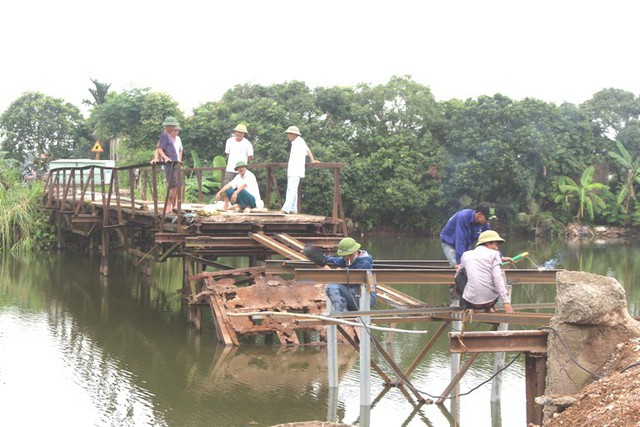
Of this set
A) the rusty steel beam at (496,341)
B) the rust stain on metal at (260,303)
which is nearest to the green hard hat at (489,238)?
the rusty steel beam at (496,341)

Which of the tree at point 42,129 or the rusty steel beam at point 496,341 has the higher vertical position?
the tree at point 42,129

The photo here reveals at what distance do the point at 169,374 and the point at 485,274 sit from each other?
16.1ft

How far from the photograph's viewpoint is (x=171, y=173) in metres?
14.5

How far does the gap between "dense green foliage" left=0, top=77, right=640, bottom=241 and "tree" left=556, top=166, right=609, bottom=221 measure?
6 centimetres

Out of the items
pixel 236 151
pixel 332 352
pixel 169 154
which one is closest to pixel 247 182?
pixel 236 151

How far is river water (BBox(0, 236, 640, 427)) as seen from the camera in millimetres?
9562

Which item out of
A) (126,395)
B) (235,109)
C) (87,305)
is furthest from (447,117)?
(126,395)

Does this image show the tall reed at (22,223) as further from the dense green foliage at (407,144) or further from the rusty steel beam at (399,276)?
the rusty steel beam at (399,276)

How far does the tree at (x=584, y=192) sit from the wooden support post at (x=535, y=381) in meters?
33.1

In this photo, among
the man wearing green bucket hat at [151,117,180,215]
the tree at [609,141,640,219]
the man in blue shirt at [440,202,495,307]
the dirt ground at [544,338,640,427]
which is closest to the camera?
the dirt ground at [544,338,640,427]

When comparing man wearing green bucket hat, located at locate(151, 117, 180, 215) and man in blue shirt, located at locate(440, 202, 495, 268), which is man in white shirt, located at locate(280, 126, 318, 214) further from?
man in blue shirt, located at locate(440, 202, 495, 268)

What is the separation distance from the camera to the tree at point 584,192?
3969 cm

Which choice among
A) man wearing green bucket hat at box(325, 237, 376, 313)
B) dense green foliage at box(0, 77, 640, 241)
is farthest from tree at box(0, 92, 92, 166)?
man wearing green bucket hat at box(325, 237, 376, 313)

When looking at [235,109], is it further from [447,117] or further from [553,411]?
[553,411]
